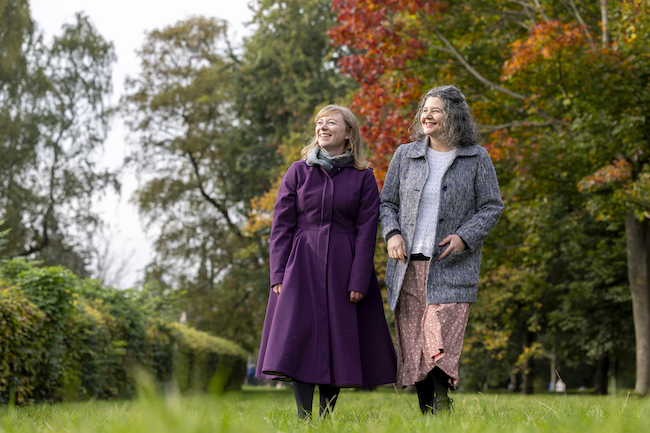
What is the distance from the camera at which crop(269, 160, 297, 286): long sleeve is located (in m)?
3.96

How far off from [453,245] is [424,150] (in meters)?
0.72

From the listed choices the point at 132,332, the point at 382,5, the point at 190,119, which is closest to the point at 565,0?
the point at 382,5

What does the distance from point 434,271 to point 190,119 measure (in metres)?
22.1

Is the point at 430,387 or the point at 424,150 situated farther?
the point at 424,150

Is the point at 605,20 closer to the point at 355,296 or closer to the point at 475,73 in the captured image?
the point at 475,73

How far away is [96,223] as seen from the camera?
24062 millimetres

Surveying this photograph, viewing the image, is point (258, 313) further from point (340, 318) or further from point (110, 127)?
point (340, 318)

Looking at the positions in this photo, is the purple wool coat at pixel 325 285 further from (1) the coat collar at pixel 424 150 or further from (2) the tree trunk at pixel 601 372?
(2) the tree trunk at pixel 601 372

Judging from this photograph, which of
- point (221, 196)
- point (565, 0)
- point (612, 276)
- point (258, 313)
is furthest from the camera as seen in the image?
point (221, 196)

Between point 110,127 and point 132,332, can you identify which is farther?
point 110,127

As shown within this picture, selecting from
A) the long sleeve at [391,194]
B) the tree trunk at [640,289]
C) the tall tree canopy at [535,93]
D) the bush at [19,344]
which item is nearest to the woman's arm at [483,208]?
the long sleeve at [391,194]

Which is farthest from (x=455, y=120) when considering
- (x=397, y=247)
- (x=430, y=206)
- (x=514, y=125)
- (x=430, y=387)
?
(x=514, y=125)

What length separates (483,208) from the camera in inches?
157

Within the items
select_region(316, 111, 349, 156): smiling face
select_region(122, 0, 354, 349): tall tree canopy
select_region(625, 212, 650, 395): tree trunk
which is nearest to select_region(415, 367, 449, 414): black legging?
select_region(316, 111, 349, 156): smiling face
